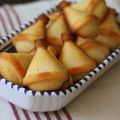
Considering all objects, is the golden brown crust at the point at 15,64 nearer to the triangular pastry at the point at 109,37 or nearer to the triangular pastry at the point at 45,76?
the triangular pastry at the point at 45,76

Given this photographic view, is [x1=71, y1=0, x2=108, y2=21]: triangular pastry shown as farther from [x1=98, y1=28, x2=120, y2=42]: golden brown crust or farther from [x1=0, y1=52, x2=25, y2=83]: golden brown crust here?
A: [x1=0, y1=52, x2=25, y2=83]: golden brown crust

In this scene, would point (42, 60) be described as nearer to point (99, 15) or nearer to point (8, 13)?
point (99, 15)

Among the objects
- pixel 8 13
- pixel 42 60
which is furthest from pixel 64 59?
pixel 8 13

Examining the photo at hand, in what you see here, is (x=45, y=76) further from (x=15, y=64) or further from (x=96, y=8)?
(x=96, y=8)

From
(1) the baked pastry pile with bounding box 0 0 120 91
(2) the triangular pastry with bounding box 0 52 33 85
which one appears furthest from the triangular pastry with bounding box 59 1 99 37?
(2) the triangular pastry with bounding box 0 52 33 85

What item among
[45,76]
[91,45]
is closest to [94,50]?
[91,45]

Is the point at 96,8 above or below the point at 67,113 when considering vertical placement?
above
